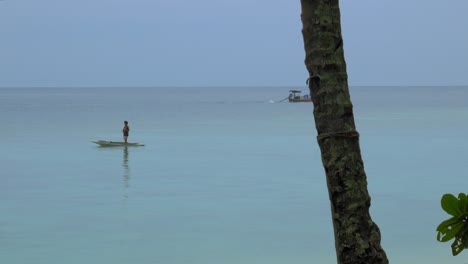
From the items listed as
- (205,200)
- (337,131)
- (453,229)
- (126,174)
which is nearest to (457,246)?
(453,229)

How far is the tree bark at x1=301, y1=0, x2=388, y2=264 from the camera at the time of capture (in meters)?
3.25

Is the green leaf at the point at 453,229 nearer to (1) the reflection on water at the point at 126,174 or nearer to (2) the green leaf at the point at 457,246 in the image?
(2) the green leaf at the point at 457,246

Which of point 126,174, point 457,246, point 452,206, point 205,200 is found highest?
point 126,174

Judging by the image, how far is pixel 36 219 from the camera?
1568cm

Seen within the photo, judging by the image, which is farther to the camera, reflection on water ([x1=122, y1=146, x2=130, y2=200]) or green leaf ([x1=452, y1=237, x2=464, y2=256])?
reflection on water ([x1=122, y1=146, x2=130, y2=200])

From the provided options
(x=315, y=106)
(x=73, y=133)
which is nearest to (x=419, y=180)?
(x=315, y=106)

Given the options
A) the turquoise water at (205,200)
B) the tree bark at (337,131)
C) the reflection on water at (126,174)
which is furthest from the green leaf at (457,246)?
the reflection on water at (126,174)

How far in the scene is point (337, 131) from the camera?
3250 mm

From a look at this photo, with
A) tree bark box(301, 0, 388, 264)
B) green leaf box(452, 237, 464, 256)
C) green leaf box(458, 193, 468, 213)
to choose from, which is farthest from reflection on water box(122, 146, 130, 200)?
green leaf box(458, 193, 468, 213)

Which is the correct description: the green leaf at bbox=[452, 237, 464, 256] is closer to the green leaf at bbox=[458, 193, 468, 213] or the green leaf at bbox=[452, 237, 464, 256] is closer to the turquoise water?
the green leaf at bbox=[458, 193, 468, 213]

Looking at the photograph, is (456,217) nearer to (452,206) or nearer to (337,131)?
(452,206)

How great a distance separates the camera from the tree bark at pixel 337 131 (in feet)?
10.6

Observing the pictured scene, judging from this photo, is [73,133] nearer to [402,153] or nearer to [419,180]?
[402,153]

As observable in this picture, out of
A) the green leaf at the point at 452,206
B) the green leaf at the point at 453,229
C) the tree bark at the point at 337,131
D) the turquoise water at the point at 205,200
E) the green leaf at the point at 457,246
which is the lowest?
the green leaf at the point at 457,246
